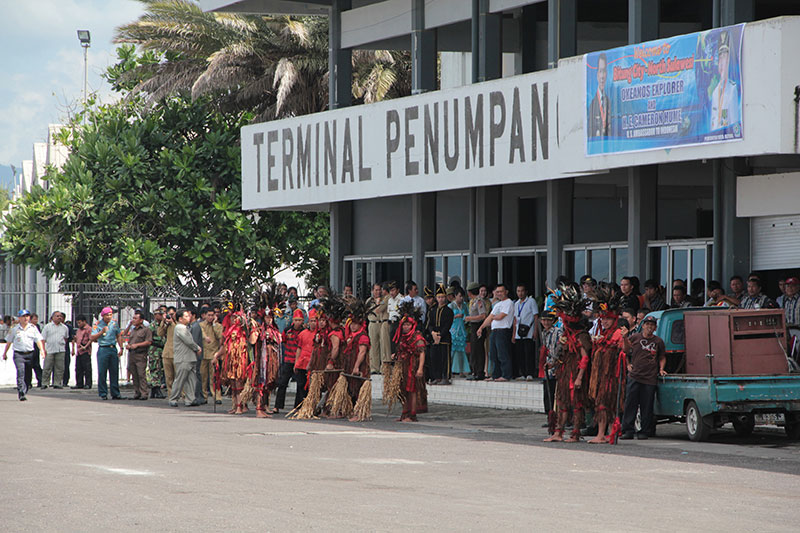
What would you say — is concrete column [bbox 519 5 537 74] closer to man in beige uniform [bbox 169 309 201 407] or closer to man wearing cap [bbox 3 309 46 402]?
man in beige uniform [bbox 169 309 201 407]

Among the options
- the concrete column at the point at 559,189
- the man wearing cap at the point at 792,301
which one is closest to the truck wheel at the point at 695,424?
the man wearing cap at the point at 792,301

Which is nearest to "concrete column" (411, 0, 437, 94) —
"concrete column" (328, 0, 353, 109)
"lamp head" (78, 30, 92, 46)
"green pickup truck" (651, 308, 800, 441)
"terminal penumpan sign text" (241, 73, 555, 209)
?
"terminal penumpan sign text" (241, 73, 555, 209)

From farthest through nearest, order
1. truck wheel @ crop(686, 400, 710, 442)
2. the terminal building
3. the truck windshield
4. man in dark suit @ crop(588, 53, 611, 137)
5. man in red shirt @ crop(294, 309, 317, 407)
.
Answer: man in dark suit @ crop(588, 53, 611, 137), man in red shirt @ crop(294, 309, 317, 407), the terminal building, the truck windshield, truck wheel @ crop(686, 400, 710, 442)

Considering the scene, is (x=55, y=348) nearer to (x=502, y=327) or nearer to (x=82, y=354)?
(x=82, y=354)

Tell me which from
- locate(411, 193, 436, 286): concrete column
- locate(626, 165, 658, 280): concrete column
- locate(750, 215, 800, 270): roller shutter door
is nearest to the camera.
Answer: locate(750, 215, 800, 270): roller shutter door

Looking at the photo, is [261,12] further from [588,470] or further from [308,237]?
[588,470]

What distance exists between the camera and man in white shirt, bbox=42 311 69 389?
31.1 meters

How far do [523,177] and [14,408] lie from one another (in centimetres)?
986

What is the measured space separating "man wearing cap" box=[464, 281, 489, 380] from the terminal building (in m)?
2.04

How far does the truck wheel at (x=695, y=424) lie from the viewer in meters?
16.9

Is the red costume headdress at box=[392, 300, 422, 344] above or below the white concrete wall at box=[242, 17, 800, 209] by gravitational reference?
below

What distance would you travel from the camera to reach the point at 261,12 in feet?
108

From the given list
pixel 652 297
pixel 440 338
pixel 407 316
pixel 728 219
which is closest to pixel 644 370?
pixel 652 297

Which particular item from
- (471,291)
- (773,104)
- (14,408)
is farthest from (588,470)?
(14,408)
